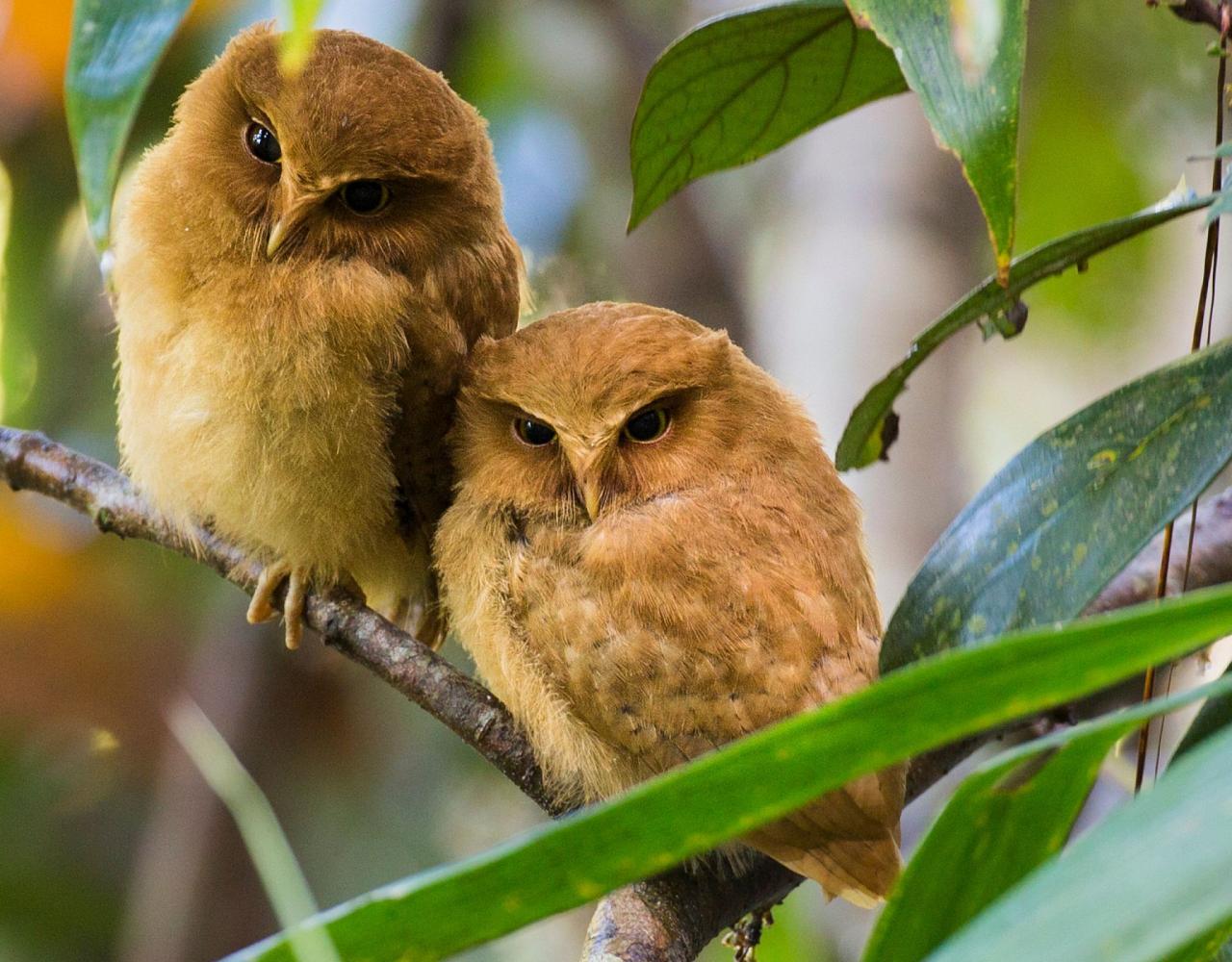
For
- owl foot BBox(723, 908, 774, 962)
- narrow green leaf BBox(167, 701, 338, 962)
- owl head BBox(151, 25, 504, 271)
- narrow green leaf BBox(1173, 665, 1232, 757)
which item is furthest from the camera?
owl foot BBox(723, 908, 774, 962)

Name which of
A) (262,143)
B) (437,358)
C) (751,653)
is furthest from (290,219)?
(751,653)

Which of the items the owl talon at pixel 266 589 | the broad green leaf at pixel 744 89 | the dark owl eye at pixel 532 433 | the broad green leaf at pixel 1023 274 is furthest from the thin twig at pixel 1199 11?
the owl talon at pixel 266 589

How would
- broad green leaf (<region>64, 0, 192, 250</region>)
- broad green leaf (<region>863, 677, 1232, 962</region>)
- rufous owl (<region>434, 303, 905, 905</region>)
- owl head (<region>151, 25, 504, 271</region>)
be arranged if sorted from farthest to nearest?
owl head (<region>151, 25, 504, 271</region>) → rufous owl (<region>434, 303, 905, 905</region>) → broad green leaf (<region>64, 0, 192, 250</region>) → broad green leaf (<region>863, 677, 1232, 962</region>)

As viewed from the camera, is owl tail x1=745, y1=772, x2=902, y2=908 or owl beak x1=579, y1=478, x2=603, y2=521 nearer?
owl tail x1=745, y1=772, x2=902, y2=908

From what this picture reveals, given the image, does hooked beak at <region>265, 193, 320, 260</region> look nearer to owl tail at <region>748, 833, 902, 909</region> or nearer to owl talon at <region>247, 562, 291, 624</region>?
owl talon at <region>247, 562, 291, 624</region>

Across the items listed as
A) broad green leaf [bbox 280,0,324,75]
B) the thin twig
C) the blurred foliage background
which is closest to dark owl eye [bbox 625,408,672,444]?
the thin twig

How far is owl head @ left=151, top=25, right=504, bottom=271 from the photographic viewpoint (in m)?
1.89

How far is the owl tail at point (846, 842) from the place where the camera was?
1.68 metres

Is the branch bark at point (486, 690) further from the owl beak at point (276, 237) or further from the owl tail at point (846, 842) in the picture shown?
the owl beak at point (276, 237)

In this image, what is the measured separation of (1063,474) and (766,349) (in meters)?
2.89

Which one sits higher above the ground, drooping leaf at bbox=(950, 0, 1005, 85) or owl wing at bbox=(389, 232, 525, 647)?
owl wing at bbox=(389, 232, 525, 647)

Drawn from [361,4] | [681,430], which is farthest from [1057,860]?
[361,4]

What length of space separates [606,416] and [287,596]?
61 centimetres

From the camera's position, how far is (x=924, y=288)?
384 centimetres
